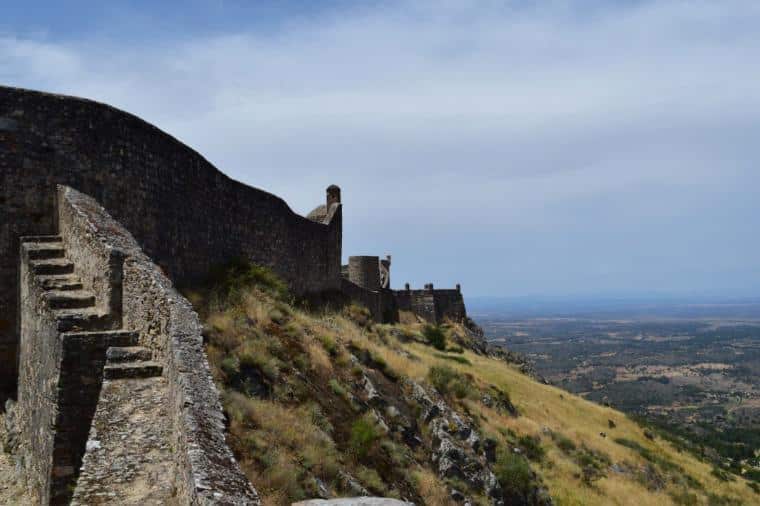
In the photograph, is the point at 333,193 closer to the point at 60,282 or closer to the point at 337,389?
the point at 337,389

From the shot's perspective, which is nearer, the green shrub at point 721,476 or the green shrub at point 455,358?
the green shrub at point 721,476

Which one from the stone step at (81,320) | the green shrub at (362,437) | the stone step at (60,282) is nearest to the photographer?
the stone step at (81,320)

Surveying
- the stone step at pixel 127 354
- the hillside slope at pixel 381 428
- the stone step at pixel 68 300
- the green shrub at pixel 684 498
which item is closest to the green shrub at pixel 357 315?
the hillside slope at pixel 381 428

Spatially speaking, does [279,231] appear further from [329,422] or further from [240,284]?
[329,422]

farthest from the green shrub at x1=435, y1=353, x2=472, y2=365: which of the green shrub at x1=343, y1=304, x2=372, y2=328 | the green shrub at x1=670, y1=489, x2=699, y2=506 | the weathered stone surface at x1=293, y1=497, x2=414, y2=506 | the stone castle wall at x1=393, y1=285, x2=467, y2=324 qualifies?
the weathered stone surface at x1=293, y1=497, x2=414, y2=506

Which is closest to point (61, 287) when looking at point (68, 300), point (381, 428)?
point (68, 300)

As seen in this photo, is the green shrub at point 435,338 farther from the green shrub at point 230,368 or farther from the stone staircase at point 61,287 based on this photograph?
the stone staircase at point 61,287

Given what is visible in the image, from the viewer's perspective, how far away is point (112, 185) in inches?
483

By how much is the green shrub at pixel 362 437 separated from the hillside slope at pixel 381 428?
26mm

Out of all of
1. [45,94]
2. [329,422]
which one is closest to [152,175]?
[45,94]

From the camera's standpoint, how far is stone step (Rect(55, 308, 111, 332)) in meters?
8.30

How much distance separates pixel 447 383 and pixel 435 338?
50.8 feet

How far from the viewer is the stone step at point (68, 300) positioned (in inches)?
354

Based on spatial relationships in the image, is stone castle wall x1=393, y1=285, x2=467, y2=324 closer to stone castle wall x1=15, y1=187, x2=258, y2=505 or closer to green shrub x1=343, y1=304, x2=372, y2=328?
green shrub x1=343, y1=304, x2=372, y2=328
